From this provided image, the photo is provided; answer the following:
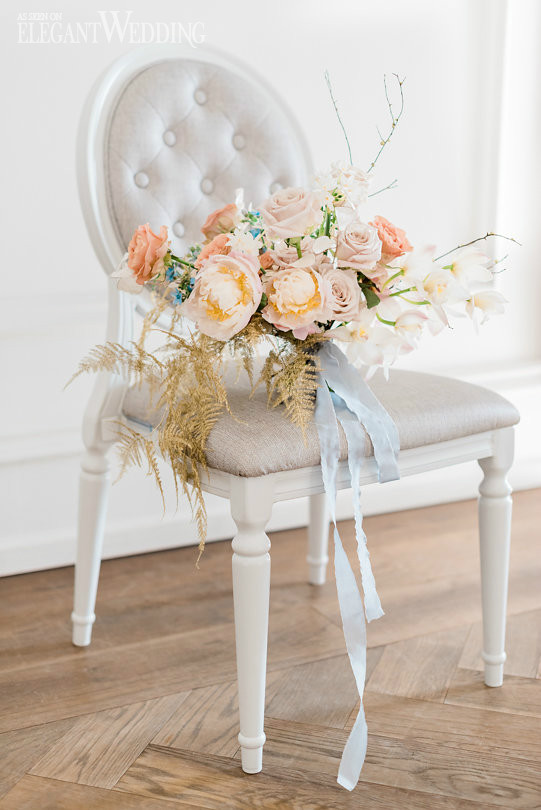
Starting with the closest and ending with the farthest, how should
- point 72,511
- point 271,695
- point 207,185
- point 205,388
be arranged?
point 205,388
point 271,695
point 207,185
point 72,511

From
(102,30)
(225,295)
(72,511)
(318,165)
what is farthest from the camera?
(318,165)

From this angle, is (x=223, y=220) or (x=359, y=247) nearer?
(x=359, y=247)

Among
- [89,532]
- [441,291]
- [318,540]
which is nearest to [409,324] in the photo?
[441,291]

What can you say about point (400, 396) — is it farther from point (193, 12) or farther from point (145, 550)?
point (193, 12)

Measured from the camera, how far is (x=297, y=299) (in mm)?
1153

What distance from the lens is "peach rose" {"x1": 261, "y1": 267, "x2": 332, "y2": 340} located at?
1.16 meters

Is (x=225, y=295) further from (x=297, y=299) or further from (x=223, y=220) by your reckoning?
(x=223, y=220)

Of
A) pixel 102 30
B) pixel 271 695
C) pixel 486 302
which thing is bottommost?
pixel 271 695

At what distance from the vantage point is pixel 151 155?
155 centimetres

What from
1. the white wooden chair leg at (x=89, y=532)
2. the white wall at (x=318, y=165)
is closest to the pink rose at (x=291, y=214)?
the white wooden chair leg at (x=89, y=532)

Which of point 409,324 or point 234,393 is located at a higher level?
point 409,324

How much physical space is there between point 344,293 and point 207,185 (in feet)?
1.80

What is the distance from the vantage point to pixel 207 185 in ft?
5.36

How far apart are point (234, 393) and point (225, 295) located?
248 mm
